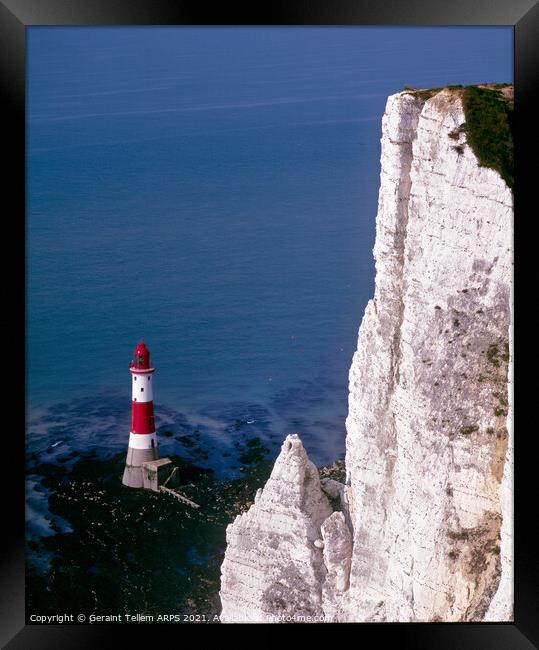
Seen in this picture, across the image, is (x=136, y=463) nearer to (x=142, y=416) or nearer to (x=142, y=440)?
(x=142, y=440)

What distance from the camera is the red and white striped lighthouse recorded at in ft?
137

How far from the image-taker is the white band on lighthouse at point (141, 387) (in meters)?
42.1

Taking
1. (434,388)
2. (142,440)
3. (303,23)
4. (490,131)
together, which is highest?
(303,23)

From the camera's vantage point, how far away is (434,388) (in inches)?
1050

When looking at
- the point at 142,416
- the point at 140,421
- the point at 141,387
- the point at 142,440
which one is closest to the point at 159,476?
the point at 142,440

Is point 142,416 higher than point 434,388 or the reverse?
the reverse

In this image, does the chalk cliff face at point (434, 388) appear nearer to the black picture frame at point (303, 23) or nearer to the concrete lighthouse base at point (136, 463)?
the black picture frame at point (303, 23)

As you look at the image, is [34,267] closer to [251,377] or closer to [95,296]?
[95,296]

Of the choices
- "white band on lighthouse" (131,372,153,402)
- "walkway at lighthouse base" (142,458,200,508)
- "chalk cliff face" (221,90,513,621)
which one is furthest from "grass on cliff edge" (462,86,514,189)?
"walkway at lighthouse base" (142,458,200,508)

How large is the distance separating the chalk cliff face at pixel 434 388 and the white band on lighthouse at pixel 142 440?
1425 centimetres

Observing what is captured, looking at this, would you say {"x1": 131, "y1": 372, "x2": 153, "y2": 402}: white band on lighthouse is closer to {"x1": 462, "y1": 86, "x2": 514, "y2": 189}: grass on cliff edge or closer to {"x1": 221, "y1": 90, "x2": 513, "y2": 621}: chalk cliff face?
{"x1": 221, "y1": 90, "x2": 513, "y2": 621}: chalk cliff face

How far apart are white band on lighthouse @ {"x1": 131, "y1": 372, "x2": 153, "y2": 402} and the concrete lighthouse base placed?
1.73 m

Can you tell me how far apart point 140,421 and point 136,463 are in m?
1.38

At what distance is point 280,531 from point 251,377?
14.0 m
